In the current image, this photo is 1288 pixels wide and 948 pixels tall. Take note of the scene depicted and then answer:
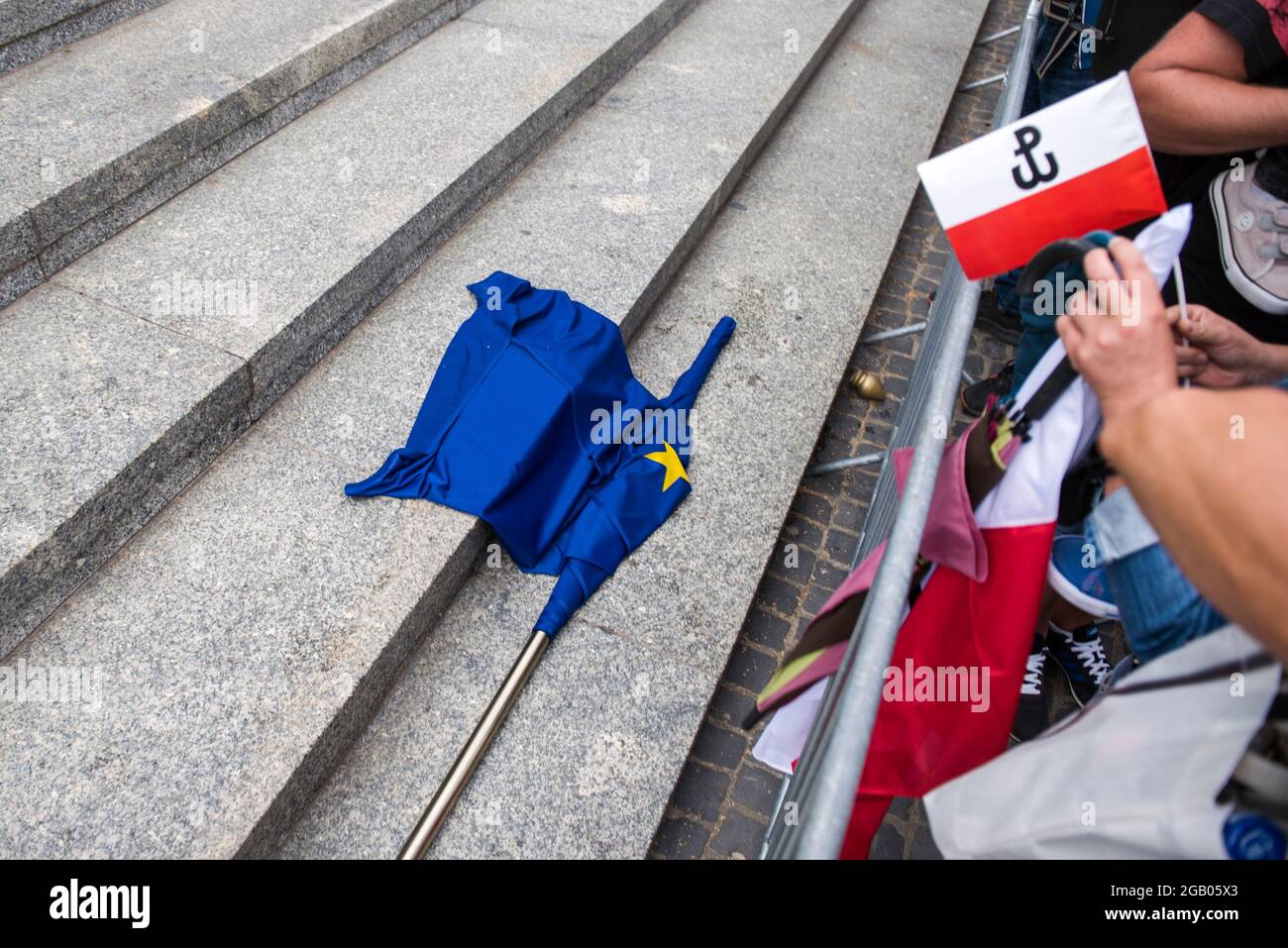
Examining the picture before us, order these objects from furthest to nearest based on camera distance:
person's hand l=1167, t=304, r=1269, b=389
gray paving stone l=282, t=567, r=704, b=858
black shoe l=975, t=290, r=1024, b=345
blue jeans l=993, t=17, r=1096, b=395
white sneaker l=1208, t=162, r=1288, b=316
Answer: black shoe l=975, t=290, r=1024, b=345 → blue jeans l=993, t=17, r=1096, b=395 → gray paving stone l=282, t=567, r=704, b=858 → white sneaker l=1208, t=162, r=1288, b=316 → person's hand l=1167, t=304, r=1269, b=389

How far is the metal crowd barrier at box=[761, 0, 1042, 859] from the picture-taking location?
1596 mm

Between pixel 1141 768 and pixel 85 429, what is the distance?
2.97 metres

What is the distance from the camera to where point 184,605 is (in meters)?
2.78

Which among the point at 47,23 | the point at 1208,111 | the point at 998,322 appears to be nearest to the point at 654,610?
the point at 1208,111

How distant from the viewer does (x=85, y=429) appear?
289cm

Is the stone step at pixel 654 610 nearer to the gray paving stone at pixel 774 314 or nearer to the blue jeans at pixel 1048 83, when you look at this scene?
Answer: the gray paving stone at pixel 774 314

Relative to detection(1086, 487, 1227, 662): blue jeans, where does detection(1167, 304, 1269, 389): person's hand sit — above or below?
above

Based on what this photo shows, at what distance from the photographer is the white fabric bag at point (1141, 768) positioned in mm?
1319

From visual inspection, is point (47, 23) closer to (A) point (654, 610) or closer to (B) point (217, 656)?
(B) point (217, 656)

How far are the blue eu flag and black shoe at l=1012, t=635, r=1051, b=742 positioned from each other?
1.38 m

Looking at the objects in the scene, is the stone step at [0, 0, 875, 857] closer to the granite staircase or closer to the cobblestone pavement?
the granite staircase

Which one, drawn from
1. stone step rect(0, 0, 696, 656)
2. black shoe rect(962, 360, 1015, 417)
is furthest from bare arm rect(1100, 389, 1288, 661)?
black shoe rect(962, 360, 1015, 417)

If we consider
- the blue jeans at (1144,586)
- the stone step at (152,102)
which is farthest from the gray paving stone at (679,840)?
the stone step at (152,102)
